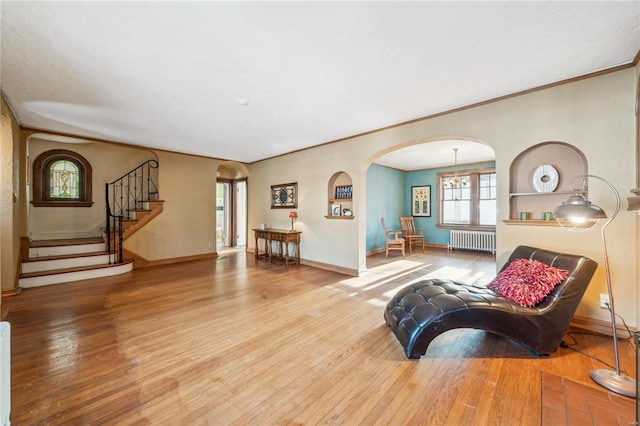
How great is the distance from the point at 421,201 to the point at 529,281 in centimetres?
652

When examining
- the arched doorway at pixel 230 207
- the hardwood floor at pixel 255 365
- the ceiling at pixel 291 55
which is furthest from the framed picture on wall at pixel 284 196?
the hardwood floor at pixel 255 365

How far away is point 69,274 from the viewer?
454cm

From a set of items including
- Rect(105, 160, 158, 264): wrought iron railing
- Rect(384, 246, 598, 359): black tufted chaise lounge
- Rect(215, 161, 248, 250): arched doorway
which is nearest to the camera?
Rect(384, 246, 598, 359): black tufted chaise lounge

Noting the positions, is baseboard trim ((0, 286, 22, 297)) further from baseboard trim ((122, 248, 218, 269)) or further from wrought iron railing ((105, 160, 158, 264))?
wrought iron railing ((105, 160, 158, 264))

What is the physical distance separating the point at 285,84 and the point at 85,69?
1.97 meters

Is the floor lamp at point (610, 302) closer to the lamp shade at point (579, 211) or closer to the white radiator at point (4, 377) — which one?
the lamp shade at point (579, 211)

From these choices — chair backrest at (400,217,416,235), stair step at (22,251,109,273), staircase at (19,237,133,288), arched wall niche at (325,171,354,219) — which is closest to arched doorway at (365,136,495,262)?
chair backrest at (400,217,416,235)

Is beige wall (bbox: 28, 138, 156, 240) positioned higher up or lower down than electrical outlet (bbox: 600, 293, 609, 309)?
higher up

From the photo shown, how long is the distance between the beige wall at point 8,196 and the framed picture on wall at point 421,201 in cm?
914

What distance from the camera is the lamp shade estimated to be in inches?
79.4

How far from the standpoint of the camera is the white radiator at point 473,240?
719 centimetres

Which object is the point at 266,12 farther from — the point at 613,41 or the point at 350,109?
the point at 613,41

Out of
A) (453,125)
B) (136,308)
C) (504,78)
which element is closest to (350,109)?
(453,125)

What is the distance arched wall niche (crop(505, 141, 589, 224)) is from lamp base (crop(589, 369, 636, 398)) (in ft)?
5.04
